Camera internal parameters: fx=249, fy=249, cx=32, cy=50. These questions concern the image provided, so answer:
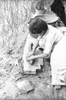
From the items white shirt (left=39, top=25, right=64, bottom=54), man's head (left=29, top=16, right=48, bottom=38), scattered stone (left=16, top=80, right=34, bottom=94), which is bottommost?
scattered stone (left=16, top=80, right=34, bottom=94)

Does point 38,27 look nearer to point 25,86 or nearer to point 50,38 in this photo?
point 50,38

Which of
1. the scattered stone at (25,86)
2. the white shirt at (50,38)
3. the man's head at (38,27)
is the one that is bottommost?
the scattered stone at (25,86)

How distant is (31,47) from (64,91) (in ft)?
2.94

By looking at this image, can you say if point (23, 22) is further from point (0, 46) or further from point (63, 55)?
point (63, 55)

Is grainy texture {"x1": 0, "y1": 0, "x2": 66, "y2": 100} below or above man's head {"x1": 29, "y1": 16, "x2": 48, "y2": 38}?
below

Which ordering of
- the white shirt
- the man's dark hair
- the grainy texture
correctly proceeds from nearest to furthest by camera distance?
the man's dark hair, the white shirt, the grainy texture

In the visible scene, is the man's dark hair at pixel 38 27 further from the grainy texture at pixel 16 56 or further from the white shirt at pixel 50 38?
the grainy texture at pixel 16 56

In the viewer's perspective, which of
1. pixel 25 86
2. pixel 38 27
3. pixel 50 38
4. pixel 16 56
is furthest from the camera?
pixel 16 56

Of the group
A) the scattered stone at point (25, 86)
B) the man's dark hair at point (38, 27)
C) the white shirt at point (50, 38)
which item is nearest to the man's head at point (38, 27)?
the man's dark hair at point (38, 27)

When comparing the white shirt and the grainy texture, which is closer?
the white shirt

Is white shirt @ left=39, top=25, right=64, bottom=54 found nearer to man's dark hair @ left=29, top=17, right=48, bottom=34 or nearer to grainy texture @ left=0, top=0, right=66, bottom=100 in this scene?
man's dark hair @ left=29, top=17, right=48, bottom=34

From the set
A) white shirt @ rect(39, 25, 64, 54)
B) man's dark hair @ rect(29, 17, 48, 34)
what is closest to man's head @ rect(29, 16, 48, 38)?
man's dark hair @ rect(29, 17, 48, 34)

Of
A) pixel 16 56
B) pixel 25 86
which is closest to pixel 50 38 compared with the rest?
pixel 25 86

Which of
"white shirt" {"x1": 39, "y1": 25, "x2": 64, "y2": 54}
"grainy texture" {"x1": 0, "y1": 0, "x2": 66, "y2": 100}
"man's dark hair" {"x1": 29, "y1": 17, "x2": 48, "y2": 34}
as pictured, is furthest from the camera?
"grainy texture" {"x1": 0, "y1": 0, "x2": 66, "y2": 100}
